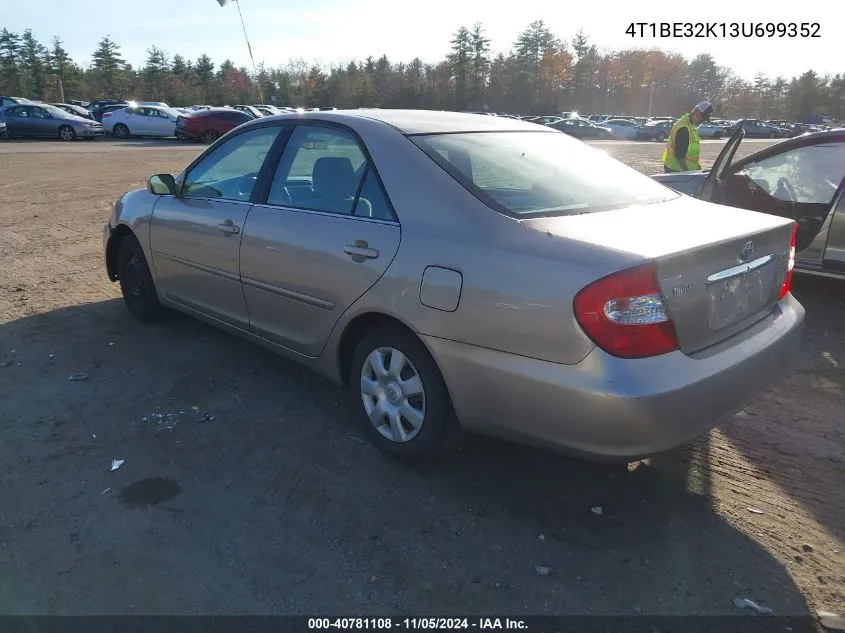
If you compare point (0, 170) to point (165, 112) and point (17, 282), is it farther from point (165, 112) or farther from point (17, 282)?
point (165, 112)

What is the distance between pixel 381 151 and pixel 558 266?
49.7 inches

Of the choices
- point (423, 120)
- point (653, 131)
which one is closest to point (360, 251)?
point (423, 120)

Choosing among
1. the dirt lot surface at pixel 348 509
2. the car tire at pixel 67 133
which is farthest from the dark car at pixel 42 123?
the dirt lot surface at pixel 348 509

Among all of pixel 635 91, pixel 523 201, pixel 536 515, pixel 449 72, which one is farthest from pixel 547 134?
pixel 635 91

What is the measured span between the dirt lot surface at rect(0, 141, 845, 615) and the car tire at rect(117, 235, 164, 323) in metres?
0.74

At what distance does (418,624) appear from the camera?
2.29m

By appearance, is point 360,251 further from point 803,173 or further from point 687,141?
point 687,141

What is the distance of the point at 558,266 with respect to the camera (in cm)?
250

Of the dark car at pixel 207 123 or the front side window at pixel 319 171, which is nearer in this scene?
the front side window at pixel 319 171

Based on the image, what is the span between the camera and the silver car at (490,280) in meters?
2.44

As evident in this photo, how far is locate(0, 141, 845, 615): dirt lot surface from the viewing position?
2.43 metres

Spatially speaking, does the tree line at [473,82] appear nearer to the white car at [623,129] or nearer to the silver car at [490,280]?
the white car at [623,129]

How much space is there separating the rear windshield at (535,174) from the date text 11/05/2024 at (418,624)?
5.34 feet

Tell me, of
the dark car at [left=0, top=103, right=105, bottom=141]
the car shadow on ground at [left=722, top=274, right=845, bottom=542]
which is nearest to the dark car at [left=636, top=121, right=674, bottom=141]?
the dark car at [left=0, top=103, right=105, bottom=141]
